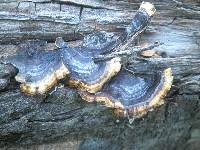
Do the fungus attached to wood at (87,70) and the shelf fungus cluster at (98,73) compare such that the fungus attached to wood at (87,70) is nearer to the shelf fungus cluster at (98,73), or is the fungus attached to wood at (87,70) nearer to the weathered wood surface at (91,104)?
the shelf fungus cluster at (98,73)

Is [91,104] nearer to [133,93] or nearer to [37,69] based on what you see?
[133,93]

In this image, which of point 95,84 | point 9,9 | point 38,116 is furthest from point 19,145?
point 9,9

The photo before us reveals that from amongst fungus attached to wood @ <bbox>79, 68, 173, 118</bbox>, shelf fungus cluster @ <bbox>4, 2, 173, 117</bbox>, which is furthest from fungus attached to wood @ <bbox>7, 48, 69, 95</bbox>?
fungus attached to wood @ <bbox>79, 68, 173, 118</bbox>

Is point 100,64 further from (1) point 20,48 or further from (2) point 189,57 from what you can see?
(2) point 189,57

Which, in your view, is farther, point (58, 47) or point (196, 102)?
point (196, 102)

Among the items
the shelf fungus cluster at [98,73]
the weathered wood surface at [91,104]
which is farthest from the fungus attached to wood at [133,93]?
the weathered wood surface at [91,104]
